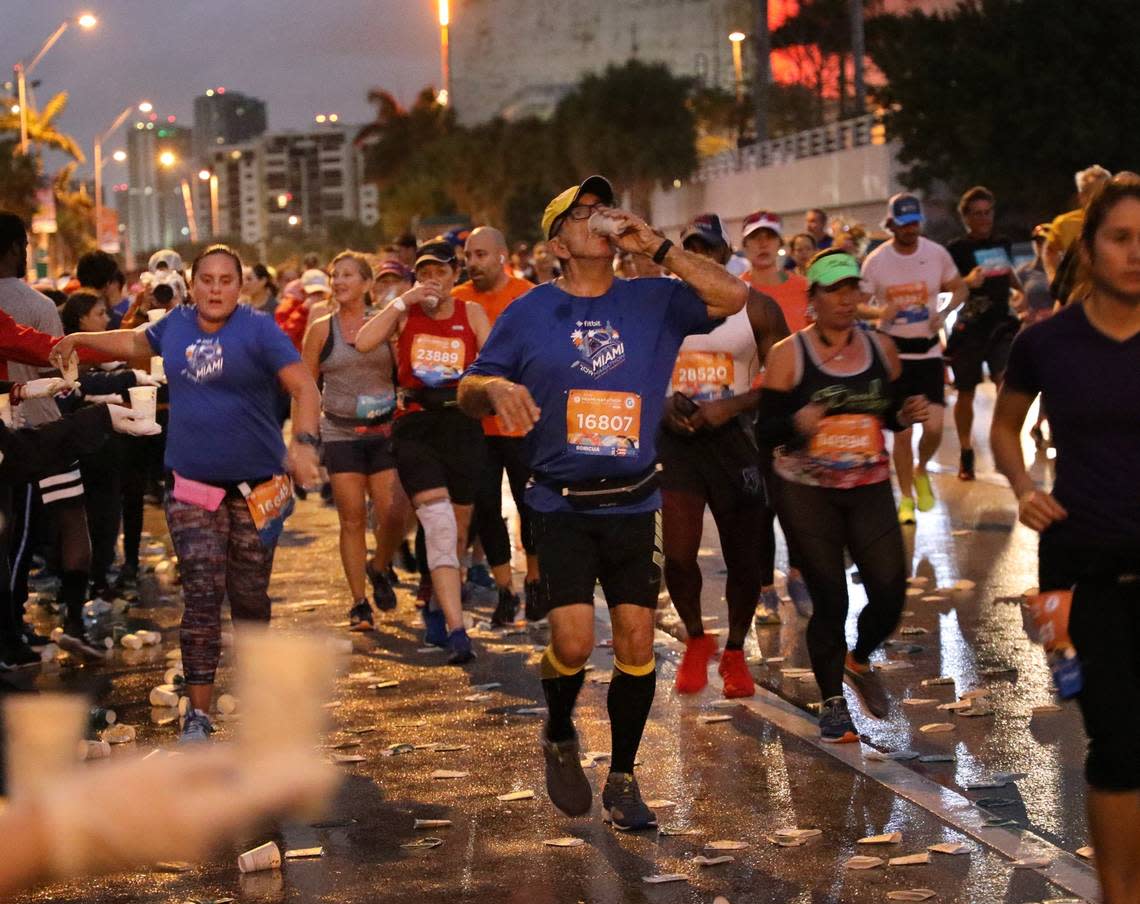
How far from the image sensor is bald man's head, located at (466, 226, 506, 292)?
10961 millimetres

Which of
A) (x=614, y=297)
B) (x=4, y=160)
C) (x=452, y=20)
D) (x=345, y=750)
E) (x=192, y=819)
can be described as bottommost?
(x=345, y=750)

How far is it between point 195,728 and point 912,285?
7.21 metres

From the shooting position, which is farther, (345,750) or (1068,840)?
(345,750)

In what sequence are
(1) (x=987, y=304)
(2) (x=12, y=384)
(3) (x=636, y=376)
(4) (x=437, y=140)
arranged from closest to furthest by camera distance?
(3) (x=636, y=376) < (2) (x=12, y=384) < (1) (x=987, y=304) < (4) (x=437, y=140)

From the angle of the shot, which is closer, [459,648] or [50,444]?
[50,444]

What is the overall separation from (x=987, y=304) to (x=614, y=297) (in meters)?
9.57

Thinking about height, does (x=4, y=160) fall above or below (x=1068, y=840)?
above

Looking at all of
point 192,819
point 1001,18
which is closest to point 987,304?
point 192,819

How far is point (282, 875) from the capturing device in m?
6.29

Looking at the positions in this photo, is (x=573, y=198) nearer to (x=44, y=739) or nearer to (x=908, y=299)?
(x=44, y=739)

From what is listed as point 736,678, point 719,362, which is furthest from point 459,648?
point 719,362

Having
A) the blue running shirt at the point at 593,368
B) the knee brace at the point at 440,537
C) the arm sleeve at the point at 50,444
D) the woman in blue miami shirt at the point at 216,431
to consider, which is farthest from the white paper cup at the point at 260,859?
the knee brace at the point at 440,537

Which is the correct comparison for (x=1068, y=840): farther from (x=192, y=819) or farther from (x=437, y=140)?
(x=437, y=140)

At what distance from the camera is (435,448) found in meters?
10.7
